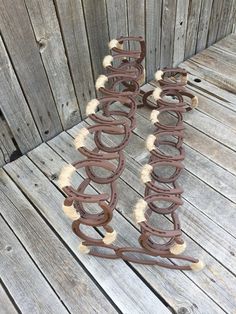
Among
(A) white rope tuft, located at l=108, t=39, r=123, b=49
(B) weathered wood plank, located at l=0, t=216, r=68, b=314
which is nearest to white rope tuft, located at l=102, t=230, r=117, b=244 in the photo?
(B) weathered wood plank, located at l=0, t=216, r=68, b=314

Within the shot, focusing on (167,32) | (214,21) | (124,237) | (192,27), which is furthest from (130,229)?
(214,21)

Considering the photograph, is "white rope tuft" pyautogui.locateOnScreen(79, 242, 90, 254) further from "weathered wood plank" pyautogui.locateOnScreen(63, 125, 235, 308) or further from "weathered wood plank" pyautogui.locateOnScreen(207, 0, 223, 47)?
"weathered wood plank" pyautogui.locateOnScreen(207, 0, 223, 47)

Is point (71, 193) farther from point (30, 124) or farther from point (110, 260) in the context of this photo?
point (30, 124)

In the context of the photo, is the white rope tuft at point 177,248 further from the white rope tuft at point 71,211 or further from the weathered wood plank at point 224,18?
the weathered wood plank at point 224,18

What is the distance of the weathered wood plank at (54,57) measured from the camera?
1228mm

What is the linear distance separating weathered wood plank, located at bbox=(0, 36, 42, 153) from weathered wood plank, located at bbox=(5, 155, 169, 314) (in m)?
0.07

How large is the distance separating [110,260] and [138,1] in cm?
114

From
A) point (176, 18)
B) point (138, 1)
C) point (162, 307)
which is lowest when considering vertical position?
point (162, 307)

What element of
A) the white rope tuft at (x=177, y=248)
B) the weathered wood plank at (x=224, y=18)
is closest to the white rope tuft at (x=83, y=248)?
the white rope tuft at (x=177, y=248)

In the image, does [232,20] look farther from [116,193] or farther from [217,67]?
[116,193]

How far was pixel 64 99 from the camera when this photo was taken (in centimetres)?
153

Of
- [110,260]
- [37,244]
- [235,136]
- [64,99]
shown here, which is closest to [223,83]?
[235,136]

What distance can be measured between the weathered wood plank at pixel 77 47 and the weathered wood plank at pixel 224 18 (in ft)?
3.20

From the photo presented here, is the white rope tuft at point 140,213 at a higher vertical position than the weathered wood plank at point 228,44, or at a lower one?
higher
